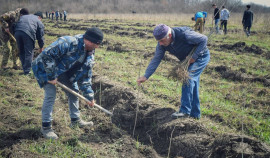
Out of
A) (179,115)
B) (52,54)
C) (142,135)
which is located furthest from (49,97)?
(179,115)

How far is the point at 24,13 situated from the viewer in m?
6.02

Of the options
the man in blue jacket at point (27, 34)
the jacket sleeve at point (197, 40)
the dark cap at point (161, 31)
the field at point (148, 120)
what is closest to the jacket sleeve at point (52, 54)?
the field at point (148, 120)

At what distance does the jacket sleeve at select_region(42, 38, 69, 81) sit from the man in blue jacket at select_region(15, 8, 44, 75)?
3178mm

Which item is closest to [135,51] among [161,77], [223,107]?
[161,77]

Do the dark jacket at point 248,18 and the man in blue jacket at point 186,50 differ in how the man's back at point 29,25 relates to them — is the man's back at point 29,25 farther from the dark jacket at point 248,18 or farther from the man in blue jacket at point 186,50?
the dark jacket at point 248,18

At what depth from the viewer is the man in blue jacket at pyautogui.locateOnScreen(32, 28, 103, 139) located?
2.99 metres

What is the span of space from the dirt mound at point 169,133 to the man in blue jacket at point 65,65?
1.01m

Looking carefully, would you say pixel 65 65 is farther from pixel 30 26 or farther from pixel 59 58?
pixel 30 26

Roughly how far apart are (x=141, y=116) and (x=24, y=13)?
440cm

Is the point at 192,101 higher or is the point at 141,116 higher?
the point at 192,101

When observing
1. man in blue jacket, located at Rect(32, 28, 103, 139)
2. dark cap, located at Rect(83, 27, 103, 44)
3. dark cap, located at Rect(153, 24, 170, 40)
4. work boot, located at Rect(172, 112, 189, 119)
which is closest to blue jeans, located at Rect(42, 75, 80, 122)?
man in blue jacket, located at Rect(32, 28, 103, 139)

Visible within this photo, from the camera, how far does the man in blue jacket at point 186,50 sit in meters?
3.34

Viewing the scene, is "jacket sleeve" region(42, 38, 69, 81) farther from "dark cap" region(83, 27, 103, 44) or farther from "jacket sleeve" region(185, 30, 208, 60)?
"jacket sleeve" region(185, 30, 208, 60)

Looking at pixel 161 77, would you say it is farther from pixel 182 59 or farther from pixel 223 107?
pixel 182 59
